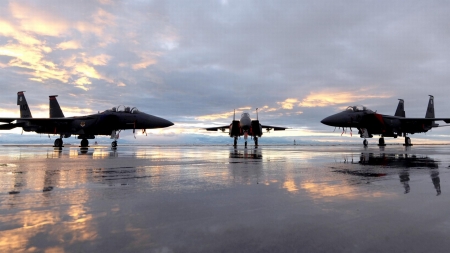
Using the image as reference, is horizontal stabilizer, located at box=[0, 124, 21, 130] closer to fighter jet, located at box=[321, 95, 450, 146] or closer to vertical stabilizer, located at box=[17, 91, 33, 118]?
vertical stabilizer, located at box=[17, 91, 33, 118]

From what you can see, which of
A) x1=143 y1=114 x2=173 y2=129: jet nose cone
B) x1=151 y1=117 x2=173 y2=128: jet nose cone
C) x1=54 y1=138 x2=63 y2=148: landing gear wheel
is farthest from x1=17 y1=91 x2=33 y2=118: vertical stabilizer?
x1=151 y1=117 x2=173 y2=128: jet nose cone

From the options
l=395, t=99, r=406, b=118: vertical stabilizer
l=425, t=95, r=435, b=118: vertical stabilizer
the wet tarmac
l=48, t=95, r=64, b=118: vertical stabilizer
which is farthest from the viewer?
l=425, t=95, r=435, b=118: vertical stabilizer

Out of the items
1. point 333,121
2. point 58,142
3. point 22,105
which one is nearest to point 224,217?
point 333,121

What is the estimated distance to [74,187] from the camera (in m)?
4.72

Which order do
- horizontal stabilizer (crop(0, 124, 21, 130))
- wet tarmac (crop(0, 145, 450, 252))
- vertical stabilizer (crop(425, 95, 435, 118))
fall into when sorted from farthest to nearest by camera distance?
vertical stabilizer (crop(425, 95, 435, 118))
horizontal stabilizer (crop(0, 124, 21, 130))
wet tarmac (crop(0, 145, 450, 252))

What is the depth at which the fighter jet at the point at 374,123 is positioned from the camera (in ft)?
Answer: 90.8

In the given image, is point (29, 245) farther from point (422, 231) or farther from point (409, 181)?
point (409, 181)

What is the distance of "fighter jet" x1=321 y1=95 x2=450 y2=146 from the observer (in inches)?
1089

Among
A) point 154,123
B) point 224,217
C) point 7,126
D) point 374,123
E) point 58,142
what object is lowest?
point 224,217

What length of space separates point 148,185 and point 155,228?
2.46m

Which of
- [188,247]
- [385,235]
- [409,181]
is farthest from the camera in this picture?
[409,181]

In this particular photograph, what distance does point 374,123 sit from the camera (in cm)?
2891

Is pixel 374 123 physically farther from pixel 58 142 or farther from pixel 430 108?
pixel 58 142

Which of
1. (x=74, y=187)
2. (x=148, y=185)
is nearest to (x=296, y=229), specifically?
(x=148, y=185)
